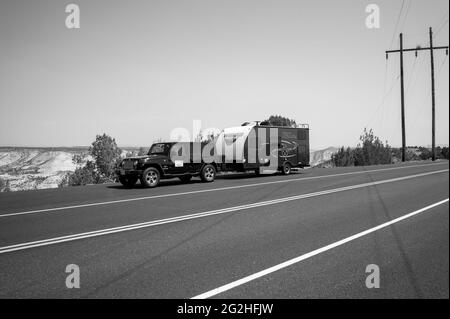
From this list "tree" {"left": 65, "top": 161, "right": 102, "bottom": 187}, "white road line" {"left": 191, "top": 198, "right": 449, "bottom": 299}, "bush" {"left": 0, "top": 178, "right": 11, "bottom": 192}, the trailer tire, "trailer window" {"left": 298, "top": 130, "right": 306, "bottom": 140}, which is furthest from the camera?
"tree" {"left": 65, "top": 161, "right": 102, "bottom": 187}

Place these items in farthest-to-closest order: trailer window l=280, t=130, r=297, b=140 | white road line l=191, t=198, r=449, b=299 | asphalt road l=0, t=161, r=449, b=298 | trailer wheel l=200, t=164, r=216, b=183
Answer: trailer window l=280, t=130, r=297, b=140 → trailer wheel l=200, t=164, r=216, b=183 → asphalt road l=0, t=161, r=449, b=298 → white road line l=191, t=198, r=449, b=299

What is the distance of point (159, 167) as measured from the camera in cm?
1422

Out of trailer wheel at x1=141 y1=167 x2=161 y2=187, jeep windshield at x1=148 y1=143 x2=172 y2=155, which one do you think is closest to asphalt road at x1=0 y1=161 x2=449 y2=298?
trailer wheel at x1=141 y1=167 x2=161 y2=187

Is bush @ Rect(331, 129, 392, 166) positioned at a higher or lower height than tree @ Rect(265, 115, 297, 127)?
lower

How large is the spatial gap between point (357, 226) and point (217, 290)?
13.5ft

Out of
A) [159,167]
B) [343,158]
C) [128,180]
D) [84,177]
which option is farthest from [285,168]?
[343,158]

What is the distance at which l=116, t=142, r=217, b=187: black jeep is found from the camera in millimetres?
13680

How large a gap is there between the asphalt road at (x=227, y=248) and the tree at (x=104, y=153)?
15.6 metres

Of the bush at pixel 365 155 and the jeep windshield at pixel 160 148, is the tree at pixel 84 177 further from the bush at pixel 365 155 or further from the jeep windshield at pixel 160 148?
the bush at pixel 365 155

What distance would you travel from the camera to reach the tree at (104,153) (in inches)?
957

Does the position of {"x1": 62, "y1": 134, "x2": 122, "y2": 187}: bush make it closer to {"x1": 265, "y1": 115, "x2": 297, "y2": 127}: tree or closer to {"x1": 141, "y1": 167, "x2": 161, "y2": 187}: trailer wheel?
{"x1": 141, "y1": 167, "x2": 161, "y2": 187}: trailer wheel

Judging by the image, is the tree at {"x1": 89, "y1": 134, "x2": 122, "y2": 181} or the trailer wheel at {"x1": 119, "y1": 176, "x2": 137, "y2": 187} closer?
the trailer wheel at {"x1": 119, "y1": 176, "x2": 137, "y2": 187}

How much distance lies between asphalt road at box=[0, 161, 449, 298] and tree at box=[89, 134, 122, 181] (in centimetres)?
1565

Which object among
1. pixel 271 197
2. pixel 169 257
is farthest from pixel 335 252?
pixel 271 197
